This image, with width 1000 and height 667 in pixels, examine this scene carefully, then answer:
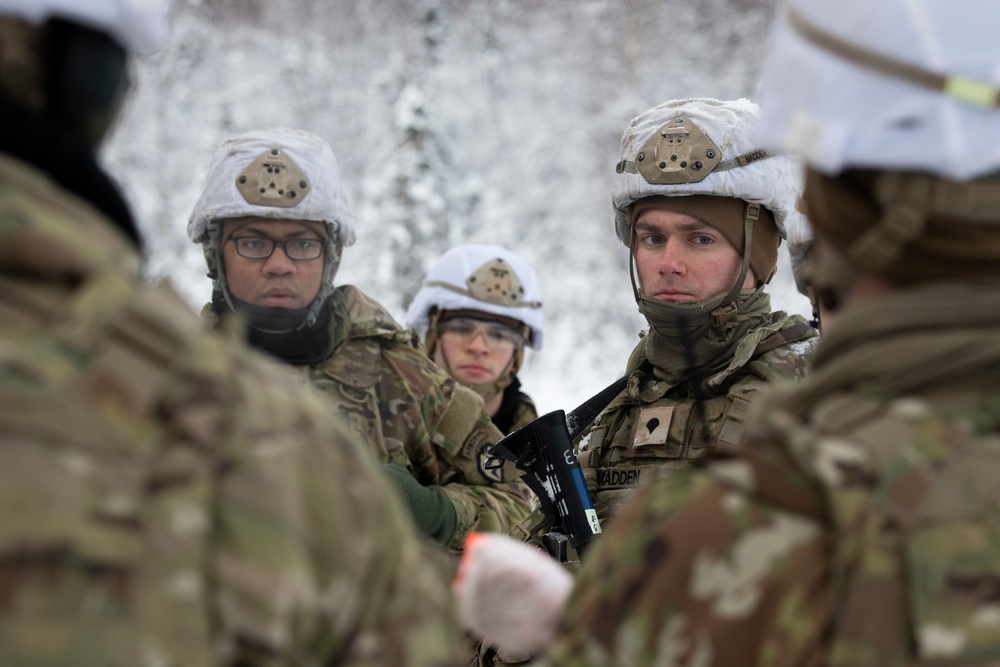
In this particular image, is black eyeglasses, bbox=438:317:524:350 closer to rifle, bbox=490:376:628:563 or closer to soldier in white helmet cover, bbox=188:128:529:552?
soldier in white helmet cover, bbox=188:128:529:552

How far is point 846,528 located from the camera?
4.66ft

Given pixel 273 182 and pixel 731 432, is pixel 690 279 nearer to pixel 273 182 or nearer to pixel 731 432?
pixel 731 432

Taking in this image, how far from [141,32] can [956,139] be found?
3.71ft

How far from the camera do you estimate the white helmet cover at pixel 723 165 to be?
157 inches

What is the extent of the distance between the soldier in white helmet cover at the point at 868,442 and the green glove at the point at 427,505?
2756 mm

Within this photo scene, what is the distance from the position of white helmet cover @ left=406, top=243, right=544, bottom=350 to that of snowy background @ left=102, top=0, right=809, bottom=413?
1421cm

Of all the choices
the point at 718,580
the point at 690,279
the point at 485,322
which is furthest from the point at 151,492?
the point at 485,322

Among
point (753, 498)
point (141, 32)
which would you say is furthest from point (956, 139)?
point (141, 32)

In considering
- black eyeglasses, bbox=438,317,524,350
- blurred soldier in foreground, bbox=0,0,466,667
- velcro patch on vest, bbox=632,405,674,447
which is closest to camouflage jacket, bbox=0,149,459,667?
blurred soldier in foreground, bbox=0,0,466,667

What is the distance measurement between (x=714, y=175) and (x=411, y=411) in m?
1.64

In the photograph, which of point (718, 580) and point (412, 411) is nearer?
point (718, 580)

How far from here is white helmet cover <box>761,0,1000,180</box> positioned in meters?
1.54

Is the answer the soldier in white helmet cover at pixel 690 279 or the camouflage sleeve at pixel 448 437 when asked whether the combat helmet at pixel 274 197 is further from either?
the soldier in white helmet cover at pixel 690 279

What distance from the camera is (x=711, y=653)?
57.1 inches
